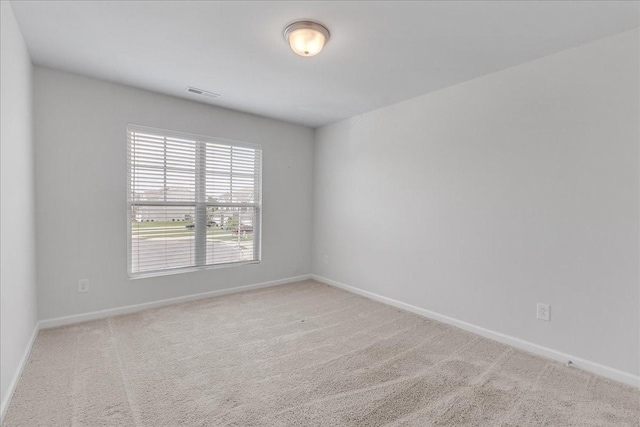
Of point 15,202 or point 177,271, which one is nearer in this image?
point 15,202

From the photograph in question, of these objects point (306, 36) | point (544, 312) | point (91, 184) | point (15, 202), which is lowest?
point (544, 312)

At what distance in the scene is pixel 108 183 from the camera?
3.09 metres

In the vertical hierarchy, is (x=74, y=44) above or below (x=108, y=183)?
above

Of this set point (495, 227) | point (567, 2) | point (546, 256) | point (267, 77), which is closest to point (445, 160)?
point (495, 227)

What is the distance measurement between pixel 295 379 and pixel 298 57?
2.42 m

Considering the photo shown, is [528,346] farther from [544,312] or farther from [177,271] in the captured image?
[177,271]

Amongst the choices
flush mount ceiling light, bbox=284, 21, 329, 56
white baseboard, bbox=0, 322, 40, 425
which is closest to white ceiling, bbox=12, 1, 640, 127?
flush mount ceiling light, bbox=284, 21, 329, 56

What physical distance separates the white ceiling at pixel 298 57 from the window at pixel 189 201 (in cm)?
71

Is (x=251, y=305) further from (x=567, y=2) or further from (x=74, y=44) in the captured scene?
(x=567, y=2)

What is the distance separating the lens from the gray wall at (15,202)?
1.74 meters

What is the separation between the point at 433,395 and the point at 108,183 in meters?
3.38

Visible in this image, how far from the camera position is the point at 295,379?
2057 mm

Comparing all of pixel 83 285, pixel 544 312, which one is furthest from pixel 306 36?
pixel 83 285

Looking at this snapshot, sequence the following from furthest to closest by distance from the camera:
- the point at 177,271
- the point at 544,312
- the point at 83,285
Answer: the point at 177,271
the point at 83,285
the point at 544,312
